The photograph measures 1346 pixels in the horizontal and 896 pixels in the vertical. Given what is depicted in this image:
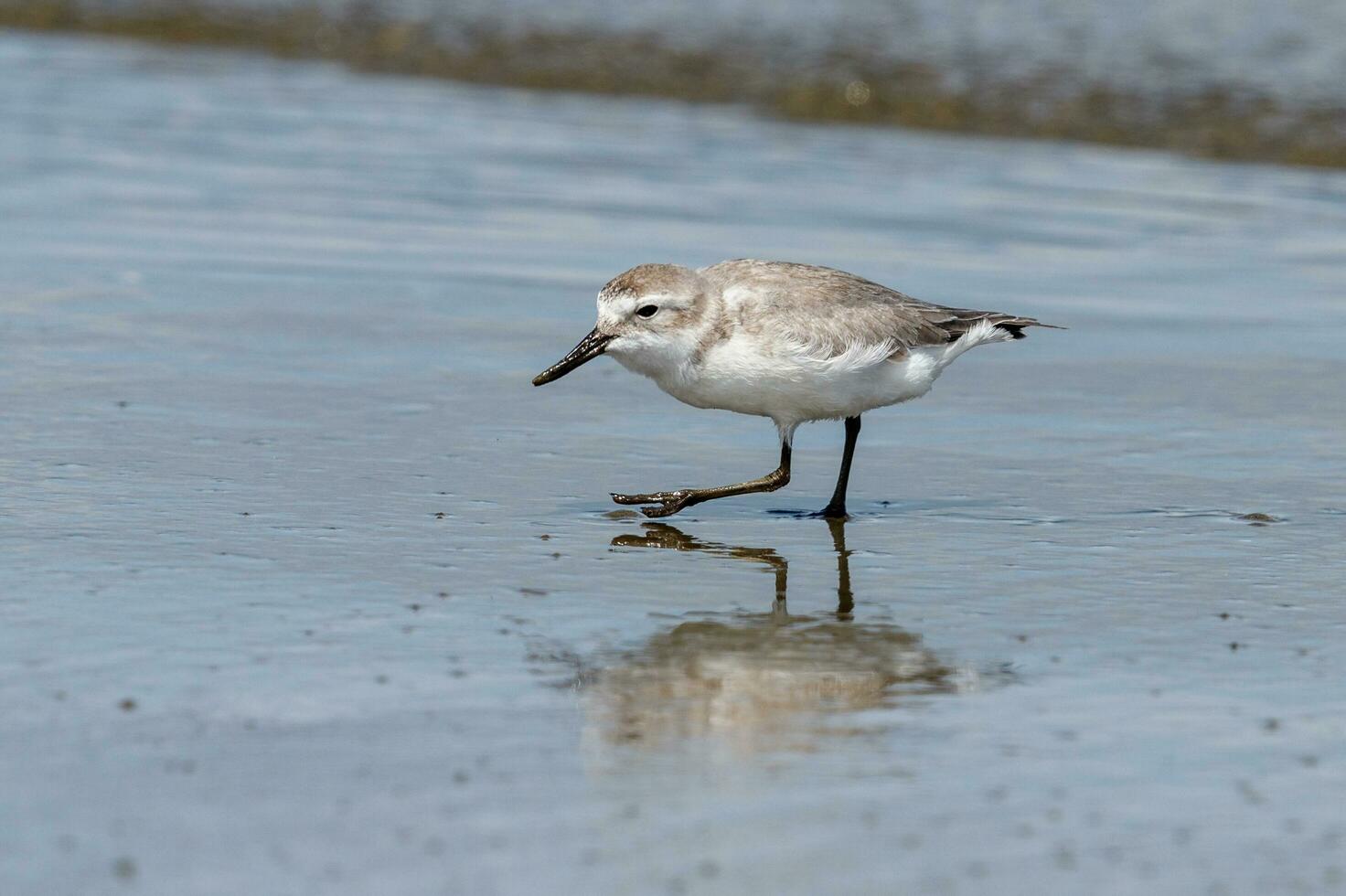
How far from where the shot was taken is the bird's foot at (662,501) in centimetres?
764

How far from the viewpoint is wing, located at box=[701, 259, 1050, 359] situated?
24.6ft

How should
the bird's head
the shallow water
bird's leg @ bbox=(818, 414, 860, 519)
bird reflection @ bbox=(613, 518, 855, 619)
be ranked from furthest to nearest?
1. bird's leg @ bbox=(818, 414, 860, 519)
2. the bird's head
3. bird reflection @ bbox=(613, 518, 855, 619)
4. the shallow water

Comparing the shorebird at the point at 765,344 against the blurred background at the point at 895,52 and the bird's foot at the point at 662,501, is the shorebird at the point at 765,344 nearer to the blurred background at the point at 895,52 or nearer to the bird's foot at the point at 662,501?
the bird's foot at the point at 662,501

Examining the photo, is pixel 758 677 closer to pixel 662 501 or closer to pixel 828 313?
pixel 662 501

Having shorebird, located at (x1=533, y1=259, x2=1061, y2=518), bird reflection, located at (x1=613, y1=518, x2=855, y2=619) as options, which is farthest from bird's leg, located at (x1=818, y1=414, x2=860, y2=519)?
bird reflection, located at (x1=613, y1=518, x2=855, y2=619)

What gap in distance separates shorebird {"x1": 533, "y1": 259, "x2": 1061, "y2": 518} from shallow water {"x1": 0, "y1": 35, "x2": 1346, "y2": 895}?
458 mm

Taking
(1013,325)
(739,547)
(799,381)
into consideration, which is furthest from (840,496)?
(1013,325)

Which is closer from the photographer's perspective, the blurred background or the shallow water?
the shallow water

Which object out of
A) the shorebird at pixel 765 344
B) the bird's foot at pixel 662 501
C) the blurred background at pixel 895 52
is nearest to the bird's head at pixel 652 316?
the shorebird at pixel 765 344

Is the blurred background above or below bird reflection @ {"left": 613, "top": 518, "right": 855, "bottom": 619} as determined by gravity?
above

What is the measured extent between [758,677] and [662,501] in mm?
2076

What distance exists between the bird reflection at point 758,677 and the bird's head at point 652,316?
1.24m

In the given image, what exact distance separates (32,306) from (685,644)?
600cm

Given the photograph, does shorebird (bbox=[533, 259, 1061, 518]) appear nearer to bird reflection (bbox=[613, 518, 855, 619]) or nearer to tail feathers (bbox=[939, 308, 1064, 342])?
tail feathers (bbox=[939, 308, 1064, 342])
